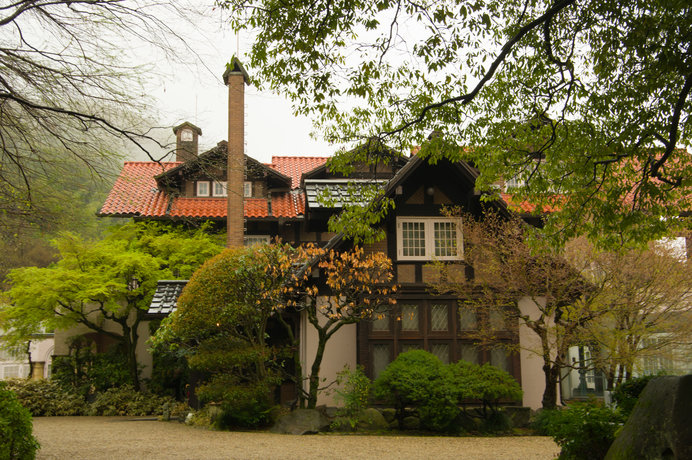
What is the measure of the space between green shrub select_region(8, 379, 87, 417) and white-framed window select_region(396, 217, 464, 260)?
11.8 meters

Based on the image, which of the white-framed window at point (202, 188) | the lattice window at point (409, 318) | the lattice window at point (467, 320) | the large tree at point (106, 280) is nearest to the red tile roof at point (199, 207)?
the white-framed window at point (202, 188)

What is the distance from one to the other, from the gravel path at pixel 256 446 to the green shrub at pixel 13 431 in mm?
2202

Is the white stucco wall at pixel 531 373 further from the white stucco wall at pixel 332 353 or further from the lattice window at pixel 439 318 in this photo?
the white stucco wall at pixel 332 353

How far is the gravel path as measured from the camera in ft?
36.4

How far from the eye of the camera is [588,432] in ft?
26.6

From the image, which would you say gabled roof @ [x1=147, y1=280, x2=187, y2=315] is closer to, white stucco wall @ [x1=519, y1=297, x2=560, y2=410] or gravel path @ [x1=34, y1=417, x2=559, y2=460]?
gravel path @ [x1=34, y1=417, x2=559, y2=460]

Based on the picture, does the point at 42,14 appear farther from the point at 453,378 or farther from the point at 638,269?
the point at 638,269

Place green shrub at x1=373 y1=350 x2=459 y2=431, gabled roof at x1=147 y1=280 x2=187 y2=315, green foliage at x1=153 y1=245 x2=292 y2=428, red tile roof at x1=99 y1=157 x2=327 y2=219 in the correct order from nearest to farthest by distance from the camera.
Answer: green shrub at x1=373 y1=350 x2=459 y2=431 → green foliage at x1=153 y1=245 x2=292 y2=428 → gabled roof at x1=147 y1=280 x2=187 y2=315 → red tile roof at x1=99 y1=157 x2=327 y2=219

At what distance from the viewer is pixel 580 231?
11359 mm

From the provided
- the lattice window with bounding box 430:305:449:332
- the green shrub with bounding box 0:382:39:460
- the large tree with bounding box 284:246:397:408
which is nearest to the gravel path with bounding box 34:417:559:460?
the green shrub with bounding box 0:382:39:460

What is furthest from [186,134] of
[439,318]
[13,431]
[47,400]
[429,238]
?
[13,431]

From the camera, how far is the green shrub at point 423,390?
14461 mm

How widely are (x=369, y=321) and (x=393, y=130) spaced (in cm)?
722

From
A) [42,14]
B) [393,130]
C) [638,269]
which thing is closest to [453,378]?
[638,269]
